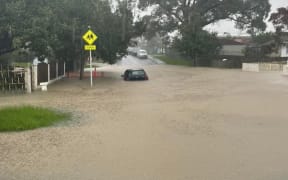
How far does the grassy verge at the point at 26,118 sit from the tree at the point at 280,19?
40.0m

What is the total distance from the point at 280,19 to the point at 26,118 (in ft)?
138

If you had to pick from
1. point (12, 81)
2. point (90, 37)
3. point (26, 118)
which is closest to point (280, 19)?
point (90, 37)

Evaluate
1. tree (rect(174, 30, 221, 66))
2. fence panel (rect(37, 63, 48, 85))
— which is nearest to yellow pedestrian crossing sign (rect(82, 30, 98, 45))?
fence panel (rect(37, 63, 48, 85))

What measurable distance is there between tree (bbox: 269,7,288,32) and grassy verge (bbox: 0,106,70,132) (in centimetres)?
4005

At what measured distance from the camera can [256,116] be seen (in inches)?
520

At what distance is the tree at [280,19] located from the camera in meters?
47.0

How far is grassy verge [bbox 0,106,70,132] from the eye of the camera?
11195 mm

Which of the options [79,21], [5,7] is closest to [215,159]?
[5,7]

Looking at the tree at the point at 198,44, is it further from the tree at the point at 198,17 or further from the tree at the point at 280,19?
the tree at the point at 280,19

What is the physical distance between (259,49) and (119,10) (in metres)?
30.1

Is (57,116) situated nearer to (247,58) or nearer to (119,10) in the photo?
(119,10)

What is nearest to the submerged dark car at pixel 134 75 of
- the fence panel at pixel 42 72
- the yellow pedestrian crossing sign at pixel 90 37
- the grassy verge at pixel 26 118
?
the yellow pedestrian crossing sign at pixel 90 37

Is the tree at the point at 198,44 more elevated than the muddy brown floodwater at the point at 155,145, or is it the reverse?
the tree at the point at 198,44

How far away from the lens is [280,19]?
1879 inches
